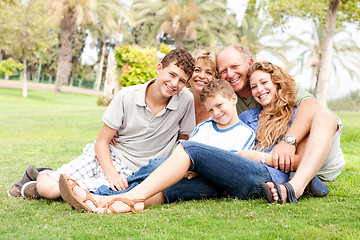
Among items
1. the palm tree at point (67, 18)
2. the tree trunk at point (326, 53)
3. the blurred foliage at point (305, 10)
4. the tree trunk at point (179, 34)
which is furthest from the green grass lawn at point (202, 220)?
the palm tree at point (67, 18)

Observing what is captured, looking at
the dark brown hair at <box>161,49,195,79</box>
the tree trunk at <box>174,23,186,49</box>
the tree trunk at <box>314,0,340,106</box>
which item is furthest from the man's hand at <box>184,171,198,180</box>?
the tree trunk at <box>174,23,186,49</box>

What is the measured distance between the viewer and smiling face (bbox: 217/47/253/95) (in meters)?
4.29

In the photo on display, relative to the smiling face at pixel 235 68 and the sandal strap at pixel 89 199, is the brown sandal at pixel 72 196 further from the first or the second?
the smiling face at pixel 235 68

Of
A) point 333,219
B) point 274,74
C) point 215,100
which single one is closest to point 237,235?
point 333,219

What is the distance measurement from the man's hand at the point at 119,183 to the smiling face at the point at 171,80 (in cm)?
Result: 85

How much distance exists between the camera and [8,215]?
325cm

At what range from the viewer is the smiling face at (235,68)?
4289 mm

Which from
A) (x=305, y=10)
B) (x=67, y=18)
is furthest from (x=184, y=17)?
(x=305, y=10)

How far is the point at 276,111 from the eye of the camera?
3.81 meters

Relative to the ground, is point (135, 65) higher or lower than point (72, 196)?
lower

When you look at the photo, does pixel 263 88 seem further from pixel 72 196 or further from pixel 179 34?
pixel 179 34

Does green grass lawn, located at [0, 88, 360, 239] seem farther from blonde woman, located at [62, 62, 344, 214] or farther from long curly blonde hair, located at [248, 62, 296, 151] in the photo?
long curly blonde hair, located at [248, 62, 296, 151]

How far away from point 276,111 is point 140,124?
1.24m


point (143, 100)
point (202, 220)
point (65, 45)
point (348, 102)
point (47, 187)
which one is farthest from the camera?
point (65, 45)
